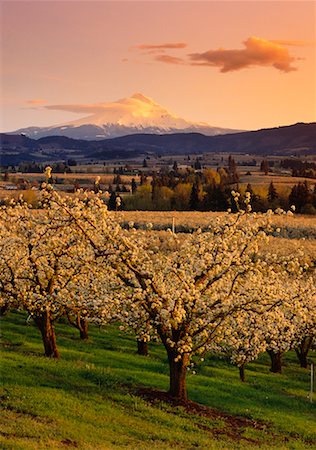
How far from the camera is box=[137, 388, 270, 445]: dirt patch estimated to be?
82.7 feet

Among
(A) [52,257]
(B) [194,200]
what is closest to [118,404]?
(A) [52,257]

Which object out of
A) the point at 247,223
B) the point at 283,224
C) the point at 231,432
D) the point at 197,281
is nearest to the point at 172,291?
the point at 197,281

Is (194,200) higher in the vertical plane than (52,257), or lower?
lower

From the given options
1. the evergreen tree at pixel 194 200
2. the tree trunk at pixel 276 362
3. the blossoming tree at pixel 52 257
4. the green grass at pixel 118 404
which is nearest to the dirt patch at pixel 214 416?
the green grass at pixel 118 404

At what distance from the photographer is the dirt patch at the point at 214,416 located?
25219 mm

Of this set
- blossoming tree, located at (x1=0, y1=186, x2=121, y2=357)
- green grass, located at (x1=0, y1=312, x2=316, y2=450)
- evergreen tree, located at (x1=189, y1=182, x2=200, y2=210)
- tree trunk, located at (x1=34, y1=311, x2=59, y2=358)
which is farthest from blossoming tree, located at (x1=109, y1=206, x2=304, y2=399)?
evergreen tree, located at (x1=189, y1=182, x2=200, y2=210)

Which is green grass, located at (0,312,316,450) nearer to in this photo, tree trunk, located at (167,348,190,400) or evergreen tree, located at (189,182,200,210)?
tree trunk, located at (167,348,190,400)

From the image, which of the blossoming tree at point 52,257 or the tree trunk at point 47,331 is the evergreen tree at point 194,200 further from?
the tree trunk at point 47,331

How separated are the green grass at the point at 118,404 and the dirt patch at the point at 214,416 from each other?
179 mm

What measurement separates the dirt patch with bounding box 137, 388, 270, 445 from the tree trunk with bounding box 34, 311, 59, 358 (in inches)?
271

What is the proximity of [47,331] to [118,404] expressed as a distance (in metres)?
8.47

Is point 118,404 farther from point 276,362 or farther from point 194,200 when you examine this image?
point 194,200

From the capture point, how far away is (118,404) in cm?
2597

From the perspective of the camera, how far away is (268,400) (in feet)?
114
